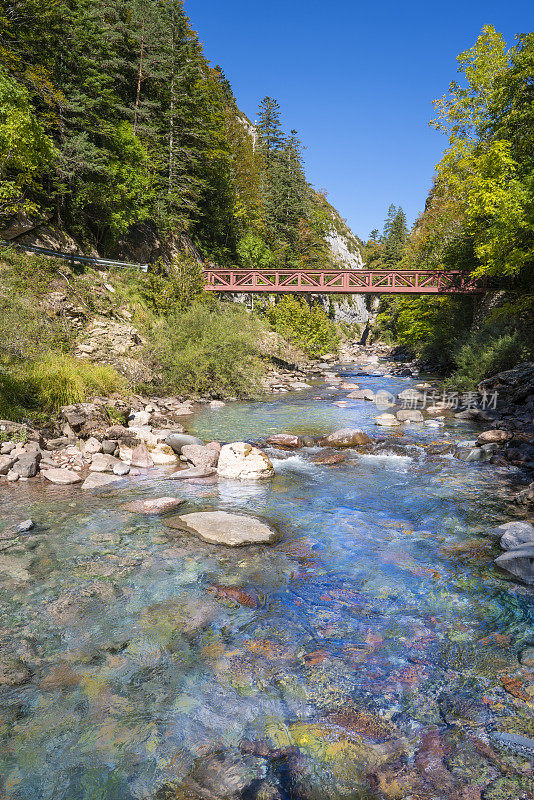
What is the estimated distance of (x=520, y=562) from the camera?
5793 mm

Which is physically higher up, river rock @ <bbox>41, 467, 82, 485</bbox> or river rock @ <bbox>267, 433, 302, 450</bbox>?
river rock @ <bbox>267, 433, 302, 450</bbox>

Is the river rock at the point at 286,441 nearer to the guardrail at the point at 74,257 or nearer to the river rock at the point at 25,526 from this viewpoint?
the river rock at the point at 25,526

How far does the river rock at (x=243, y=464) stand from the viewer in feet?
33.3

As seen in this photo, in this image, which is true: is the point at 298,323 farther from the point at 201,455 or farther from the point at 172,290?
the point at 201,455

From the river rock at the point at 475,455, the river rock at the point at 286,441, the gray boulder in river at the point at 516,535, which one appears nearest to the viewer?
the gray boulder in river at the point at 516,535

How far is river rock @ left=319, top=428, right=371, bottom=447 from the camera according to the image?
41.7 feet

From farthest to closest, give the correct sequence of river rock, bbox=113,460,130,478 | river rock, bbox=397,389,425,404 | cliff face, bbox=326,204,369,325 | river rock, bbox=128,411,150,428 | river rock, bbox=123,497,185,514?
cliff face, bbox=326,204,369,325 < river rock, bbox=397,389,425,404 < river rock, bbox=128,411,150,428 < river rock, bbox=113,460,130,478 < river rock, bbox=123,497,185,514

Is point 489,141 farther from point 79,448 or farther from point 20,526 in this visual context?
point 20,526

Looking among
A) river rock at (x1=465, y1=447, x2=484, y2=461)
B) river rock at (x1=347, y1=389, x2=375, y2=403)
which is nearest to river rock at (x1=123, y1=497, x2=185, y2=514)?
river rock at (x1=465, y1=447, x2=484, y2=461)

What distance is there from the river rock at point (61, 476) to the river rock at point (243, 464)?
3083 mm

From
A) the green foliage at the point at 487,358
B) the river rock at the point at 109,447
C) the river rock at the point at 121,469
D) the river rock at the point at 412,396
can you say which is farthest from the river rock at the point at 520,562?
the green foliage at the point at 487,358

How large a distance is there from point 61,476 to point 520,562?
8290 millimetres

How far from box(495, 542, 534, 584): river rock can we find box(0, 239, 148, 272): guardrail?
20187 mm

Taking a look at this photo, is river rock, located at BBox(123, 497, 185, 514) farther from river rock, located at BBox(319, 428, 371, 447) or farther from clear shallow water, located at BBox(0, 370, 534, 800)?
river rock, located at BBox(319, 428, 371, 447)
